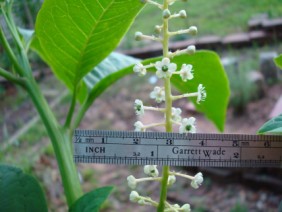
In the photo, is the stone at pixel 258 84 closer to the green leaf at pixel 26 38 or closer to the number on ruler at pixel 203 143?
the green leaf at pixel 26 38

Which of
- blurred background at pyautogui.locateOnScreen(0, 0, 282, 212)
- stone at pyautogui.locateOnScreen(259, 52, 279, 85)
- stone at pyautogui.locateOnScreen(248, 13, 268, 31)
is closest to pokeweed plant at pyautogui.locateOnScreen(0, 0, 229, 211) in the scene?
blurred background at pyautogui.locateOnScreen(0, 0, 282, 212)

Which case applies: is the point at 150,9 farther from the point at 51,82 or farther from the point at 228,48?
the point at 51,82

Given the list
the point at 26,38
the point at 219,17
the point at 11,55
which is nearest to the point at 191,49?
the point at 11,55

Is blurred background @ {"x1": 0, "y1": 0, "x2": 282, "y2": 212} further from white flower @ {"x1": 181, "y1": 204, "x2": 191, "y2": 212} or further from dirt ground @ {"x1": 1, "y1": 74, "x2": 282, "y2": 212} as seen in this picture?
white flower @ {"x1": 181, "y1": 204, "x2": 191, "y2": 212}

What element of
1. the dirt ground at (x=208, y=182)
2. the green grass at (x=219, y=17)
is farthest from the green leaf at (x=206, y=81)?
the green grass at (x=219, y=17)

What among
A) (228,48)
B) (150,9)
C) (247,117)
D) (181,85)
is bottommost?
(247,117)

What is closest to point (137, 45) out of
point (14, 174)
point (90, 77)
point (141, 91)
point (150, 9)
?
point (150, 9)
